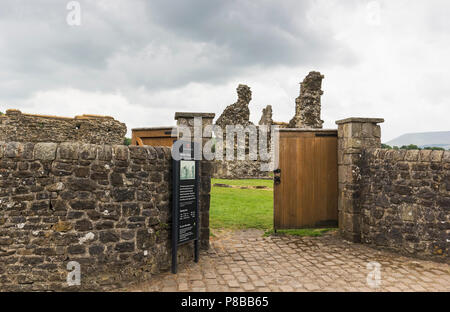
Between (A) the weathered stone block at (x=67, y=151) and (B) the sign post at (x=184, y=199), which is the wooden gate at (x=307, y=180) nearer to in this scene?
(B) the sign post at (x=184, y=199)

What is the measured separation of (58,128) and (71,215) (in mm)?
14201

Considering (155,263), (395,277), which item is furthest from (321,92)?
(155,263)

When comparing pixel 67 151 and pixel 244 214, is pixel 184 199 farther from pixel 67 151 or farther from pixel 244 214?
pixel 244 214

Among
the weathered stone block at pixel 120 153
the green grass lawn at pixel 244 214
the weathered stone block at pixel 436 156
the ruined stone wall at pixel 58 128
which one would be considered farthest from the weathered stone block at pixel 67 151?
the ruined stone wall at pixel 58 128

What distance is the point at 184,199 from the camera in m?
5.06

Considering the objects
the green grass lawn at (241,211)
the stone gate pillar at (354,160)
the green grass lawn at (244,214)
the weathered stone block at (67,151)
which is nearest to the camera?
the weathered stone block at (67,151)

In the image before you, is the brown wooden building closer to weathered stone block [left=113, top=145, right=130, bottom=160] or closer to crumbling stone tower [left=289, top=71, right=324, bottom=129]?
weathered stone block [left=113, top=145, right=130, bottom=160]

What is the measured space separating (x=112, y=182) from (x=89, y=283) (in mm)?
1472

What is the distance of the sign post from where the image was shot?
192 inches

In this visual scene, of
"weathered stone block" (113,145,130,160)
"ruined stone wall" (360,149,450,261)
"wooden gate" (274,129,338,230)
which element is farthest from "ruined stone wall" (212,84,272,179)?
"weathered stone block" (113,145,130,160)

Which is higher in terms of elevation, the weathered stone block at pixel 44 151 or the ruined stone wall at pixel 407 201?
the weathered stone block at pixel 44 151

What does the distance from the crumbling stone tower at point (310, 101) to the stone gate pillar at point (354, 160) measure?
11.3 metres

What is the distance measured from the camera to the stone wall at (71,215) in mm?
4023

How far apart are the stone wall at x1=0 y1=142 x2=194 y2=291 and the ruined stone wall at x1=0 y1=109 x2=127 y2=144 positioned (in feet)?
Result: 45.3
